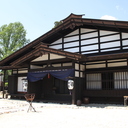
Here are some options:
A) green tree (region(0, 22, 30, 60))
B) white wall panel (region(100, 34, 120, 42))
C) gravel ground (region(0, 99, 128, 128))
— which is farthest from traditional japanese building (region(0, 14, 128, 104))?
green tree (region(0, 22, 30, 60))

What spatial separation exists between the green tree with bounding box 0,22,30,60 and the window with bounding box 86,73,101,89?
65.7ft

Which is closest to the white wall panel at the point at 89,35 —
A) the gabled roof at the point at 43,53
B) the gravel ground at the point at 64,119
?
the gabled roof at the point at 43,53

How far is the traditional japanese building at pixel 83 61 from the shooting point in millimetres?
11844

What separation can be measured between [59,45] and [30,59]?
2764 millimetres

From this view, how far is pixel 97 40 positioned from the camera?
13.3m

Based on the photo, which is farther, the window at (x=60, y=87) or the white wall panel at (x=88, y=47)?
the window at (x=60, y=87)

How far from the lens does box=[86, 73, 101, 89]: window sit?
12.7 meters

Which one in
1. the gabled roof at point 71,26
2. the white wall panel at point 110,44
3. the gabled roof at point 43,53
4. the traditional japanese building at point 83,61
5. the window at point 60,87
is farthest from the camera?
the window at point 60,87

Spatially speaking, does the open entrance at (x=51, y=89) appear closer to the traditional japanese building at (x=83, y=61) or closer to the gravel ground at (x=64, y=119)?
the traditional japanese building at (x=83, y=61)

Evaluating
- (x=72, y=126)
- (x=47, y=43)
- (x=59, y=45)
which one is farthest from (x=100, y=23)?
(x=72, y=126)

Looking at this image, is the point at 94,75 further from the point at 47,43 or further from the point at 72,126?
the point at 72,126

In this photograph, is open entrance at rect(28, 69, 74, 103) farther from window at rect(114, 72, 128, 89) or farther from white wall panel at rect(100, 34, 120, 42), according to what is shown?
white wall panel at rect(100, 34, 120, 42)

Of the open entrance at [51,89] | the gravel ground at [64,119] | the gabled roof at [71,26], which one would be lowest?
the gravel ground at [64,119]

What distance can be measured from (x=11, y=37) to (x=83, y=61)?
21.9 m
